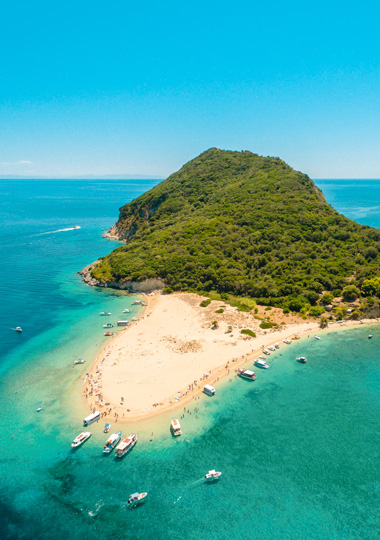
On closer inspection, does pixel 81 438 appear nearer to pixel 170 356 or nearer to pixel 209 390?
pixel 209 390

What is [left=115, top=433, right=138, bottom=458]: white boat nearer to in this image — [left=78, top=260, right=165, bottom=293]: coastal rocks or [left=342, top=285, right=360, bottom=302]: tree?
[left=78, top=260, right=165, bottom=293]: coastal rocks

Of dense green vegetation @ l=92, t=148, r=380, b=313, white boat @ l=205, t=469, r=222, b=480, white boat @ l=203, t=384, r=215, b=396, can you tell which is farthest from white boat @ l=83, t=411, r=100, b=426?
dense green vegetation @ l=92, t=148, r=380, b=313

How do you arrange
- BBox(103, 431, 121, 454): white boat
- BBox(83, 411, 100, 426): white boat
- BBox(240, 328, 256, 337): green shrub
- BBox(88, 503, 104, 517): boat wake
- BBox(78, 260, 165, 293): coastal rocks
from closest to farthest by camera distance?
BBox(88, 503, 104, 517): boat wake
BBox(103, 431, 121, 454): white boat
BBox(83, 411, 100, 426): white boat
BBox(240, 328, 256, 337): green shrub
BBox(78, 260, 165, 293): coastal rocks

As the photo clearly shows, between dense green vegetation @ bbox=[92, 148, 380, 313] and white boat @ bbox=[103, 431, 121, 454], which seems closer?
white boat @ bbox=[103, 431, 121, 454]

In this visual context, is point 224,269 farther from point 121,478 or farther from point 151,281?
point 121,478

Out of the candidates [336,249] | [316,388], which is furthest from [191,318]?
[336,249]

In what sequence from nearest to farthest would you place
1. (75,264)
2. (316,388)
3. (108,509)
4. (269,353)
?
(108,509) < (316,388) < (269,353) < (75,264)

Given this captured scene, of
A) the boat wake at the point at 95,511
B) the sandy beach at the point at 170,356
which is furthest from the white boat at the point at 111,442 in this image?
the boat wake at the point at 95,511
